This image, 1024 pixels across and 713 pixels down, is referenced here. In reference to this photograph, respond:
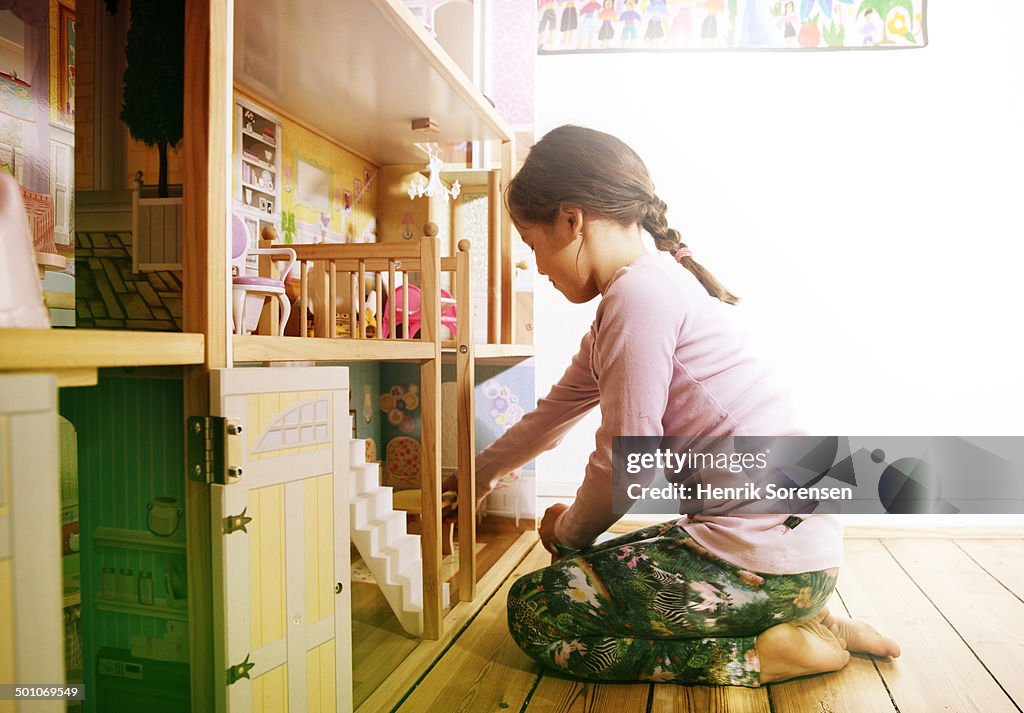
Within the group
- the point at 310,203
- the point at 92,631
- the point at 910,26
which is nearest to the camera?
the point at 92,631

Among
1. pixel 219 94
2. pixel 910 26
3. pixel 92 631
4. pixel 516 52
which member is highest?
pixel 516 52

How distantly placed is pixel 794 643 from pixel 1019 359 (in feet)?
2.26

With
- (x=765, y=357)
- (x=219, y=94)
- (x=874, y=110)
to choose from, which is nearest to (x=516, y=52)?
(x=874, y=110)

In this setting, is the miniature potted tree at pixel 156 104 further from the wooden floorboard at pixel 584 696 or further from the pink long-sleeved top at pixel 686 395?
the wooden floorboard at pixel 584 696

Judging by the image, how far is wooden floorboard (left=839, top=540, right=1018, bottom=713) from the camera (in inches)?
40.8

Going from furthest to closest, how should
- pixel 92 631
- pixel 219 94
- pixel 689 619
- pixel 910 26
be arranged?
pixel 910 26, pixel 689 619, pixel 92 631, pixel 219 94

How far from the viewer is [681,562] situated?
3.54 ft

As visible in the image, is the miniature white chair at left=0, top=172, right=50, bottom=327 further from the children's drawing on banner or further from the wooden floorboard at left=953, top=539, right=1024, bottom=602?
the wooden floorboard at left=953, top=539, right=1024, bottom=602

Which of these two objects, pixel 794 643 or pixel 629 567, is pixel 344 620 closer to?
pixel 629 567

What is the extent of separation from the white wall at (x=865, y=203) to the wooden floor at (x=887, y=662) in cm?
26

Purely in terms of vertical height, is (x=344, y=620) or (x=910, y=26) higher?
(x=910, y=26)

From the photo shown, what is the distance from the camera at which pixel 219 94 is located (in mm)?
709

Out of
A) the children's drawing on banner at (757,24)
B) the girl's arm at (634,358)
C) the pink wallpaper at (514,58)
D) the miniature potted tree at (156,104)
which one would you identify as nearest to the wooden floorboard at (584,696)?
the girl's arm at (634,358)

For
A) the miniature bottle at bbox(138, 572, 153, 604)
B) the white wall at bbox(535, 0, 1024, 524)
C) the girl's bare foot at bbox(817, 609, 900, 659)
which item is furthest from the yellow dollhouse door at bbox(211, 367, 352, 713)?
the white wall at bbox(535, 0, 1024, 524)
